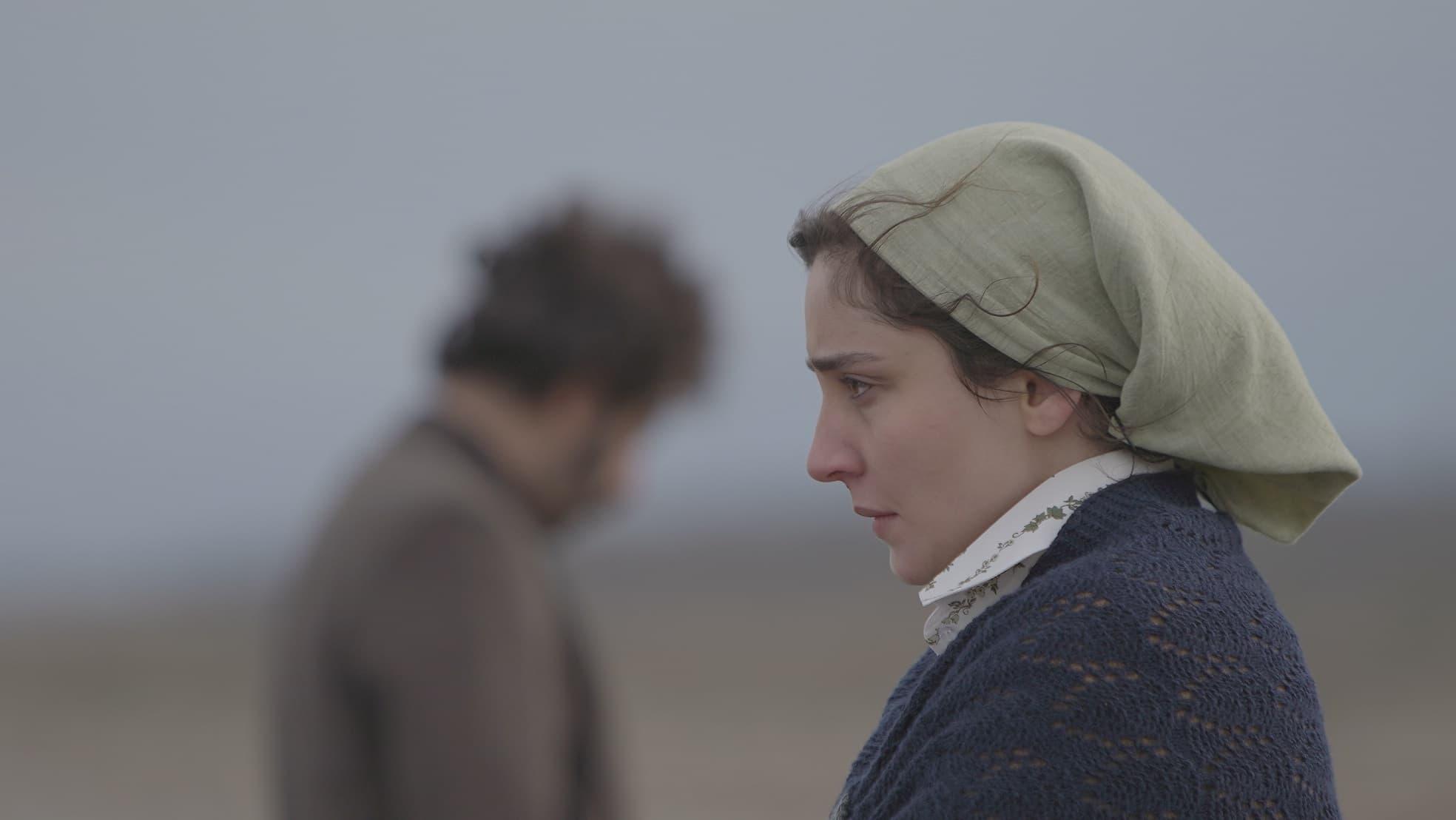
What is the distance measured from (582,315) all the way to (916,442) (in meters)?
0.57

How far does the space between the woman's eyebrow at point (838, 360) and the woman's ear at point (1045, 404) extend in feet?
0.67

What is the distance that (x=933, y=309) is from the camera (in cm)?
189

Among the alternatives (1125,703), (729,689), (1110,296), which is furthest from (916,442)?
(729,689)

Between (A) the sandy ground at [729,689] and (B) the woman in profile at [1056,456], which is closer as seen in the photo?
(B) the woman in profile at [1056,456]

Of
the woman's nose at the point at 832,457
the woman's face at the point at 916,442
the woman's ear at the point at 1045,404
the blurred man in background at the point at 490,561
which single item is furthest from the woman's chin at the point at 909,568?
the blurred man in background at the point at 490,561

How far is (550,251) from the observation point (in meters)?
2.18

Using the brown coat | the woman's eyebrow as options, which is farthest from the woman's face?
the brown coat

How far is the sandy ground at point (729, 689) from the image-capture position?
12539mm

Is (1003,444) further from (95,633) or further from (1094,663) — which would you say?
(95,633)

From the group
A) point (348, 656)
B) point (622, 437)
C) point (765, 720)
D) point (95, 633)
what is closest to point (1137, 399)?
point (622, 437)

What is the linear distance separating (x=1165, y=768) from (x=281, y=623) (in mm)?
1206

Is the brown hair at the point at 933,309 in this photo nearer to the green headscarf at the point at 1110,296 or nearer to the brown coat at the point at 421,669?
the green headscarf at the point at 1110,296

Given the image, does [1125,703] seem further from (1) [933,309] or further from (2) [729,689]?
(2) [729,689]

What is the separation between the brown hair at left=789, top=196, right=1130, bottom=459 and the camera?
6.11 feet
